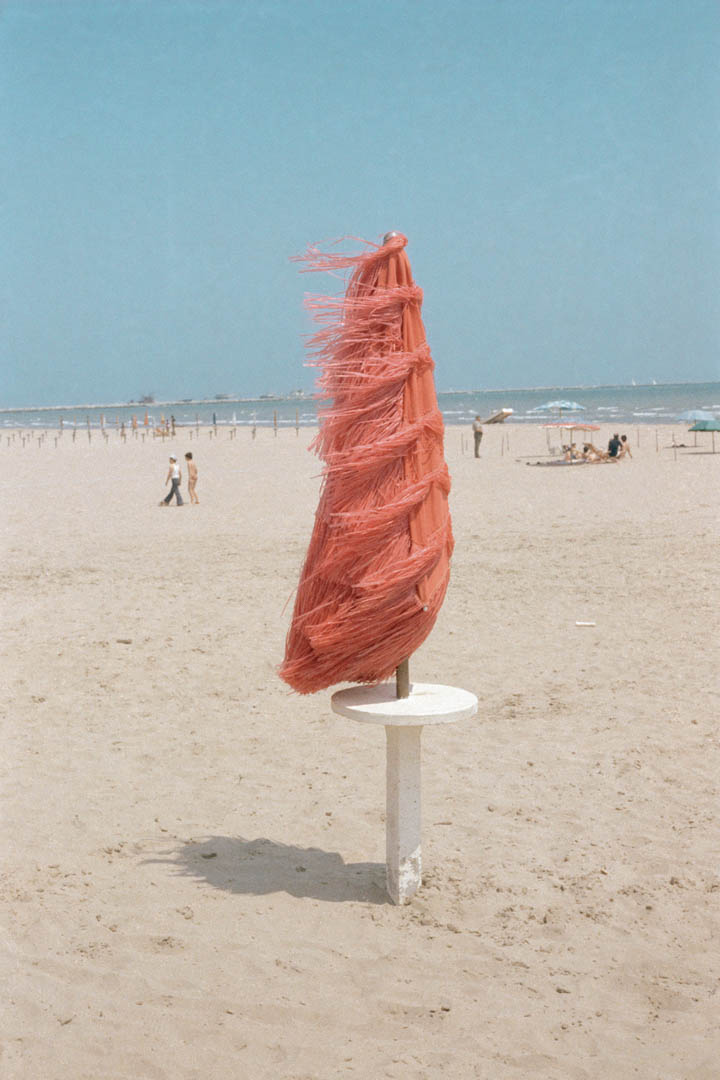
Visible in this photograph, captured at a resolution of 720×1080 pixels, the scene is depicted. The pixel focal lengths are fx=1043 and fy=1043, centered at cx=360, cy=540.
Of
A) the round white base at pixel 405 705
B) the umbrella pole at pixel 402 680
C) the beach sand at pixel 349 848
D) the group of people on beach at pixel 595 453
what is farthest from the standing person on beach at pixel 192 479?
the umbrella pole at pixel 402 680

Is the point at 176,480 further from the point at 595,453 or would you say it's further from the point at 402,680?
the point at 402,680

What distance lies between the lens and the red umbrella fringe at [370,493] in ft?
16.3

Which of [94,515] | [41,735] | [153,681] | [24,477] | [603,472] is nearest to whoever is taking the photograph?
[41,735]

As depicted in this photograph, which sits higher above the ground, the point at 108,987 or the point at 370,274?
the point at 370,274

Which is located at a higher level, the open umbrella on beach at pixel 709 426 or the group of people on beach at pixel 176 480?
the open umbrella on beach at pixel 709 426

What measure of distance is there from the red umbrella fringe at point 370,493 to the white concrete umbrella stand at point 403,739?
198 mm

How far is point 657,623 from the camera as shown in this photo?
36.2 ft

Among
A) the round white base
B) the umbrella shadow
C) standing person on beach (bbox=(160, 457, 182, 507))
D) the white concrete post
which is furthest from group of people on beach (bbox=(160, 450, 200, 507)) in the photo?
the white concrete post

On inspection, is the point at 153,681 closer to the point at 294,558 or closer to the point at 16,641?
the point at 16,641

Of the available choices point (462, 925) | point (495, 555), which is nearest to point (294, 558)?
point (495, 555)

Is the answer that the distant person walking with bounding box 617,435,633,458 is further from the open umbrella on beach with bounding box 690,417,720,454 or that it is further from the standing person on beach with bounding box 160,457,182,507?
the standing person on beach with bounding box 160,457,182,507

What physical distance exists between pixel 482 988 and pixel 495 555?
11.5 meters

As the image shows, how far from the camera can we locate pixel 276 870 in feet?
19.3

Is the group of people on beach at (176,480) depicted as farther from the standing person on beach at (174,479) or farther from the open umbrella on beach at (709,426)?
the open umbrella on beach at (709,426)
